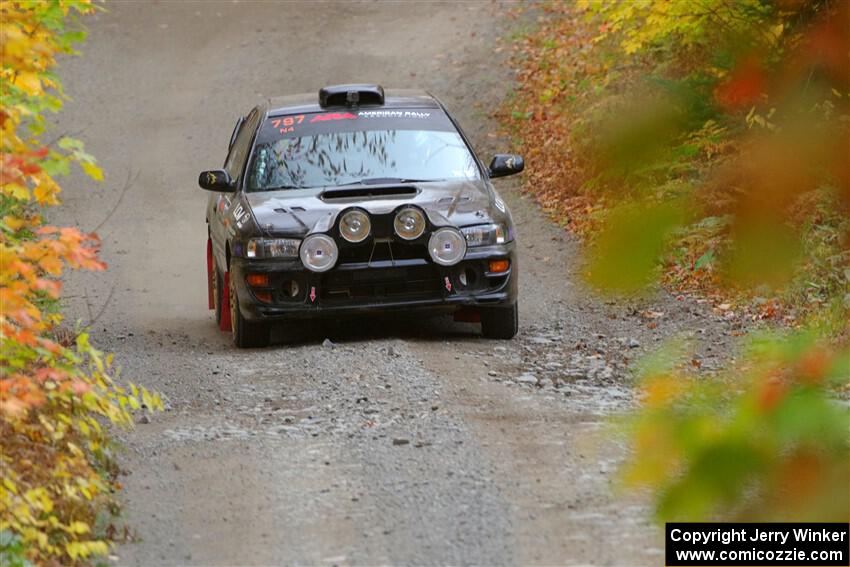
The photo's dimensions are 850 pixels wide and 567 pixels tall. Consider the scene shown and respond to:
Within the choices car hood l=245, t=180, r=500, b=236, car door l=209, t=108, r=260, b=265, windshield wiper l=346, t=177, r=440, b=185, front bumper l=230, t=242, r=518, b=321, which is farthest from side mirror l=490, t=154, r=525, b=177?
car door l=209, t=108, r=260, b=265

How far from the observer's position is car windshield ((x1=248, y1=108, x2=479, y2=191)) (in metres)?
10.1

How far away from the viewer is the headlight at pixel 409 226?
9.27 metres

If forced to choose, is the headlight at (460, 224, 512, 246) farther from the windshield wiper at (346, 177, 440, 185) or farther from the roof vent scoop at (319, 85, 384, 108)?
the roof vent scoop at (319, 85, 384, 108)

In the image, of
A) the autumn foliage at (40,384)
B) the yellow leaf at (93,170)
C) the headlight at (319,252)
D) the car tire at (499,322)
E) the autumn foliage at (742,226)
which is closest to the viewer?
the autumn foliage at (742,226)

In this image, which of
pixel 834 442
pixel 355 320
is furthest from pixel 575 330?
pixel 834 442

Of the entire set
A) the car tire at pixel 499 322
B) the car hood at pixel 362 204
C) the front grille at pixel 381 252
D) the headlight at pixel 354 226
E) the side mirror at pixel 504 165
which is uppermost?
the side mirror at pixel 504 165

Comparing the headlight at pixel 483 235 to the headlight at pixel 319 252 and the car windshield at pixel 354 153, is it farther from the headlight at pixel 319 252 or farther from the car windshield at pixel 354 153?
the headlight at pixel 319 252

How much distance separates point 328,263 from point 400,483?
10.3 feet

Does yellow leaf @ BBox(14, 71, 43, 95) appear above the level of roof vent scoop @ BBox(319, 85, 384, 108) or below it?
below

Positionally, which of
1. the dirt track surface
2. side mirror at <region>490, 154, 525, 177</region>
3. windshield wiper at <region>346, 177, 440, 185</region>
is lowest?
the dirt track surface

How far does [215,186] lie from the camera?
1009cm

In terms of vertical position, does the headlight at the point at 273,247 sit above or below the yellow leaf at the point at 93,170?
below

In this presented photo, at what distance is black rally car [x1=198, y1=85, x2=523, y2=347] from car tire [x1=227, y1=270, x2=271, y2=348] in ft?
0.04

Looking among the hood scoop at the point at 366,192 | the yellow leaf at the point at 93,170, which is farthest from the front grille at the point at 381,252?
the yellow leaf at the point at 93,170
